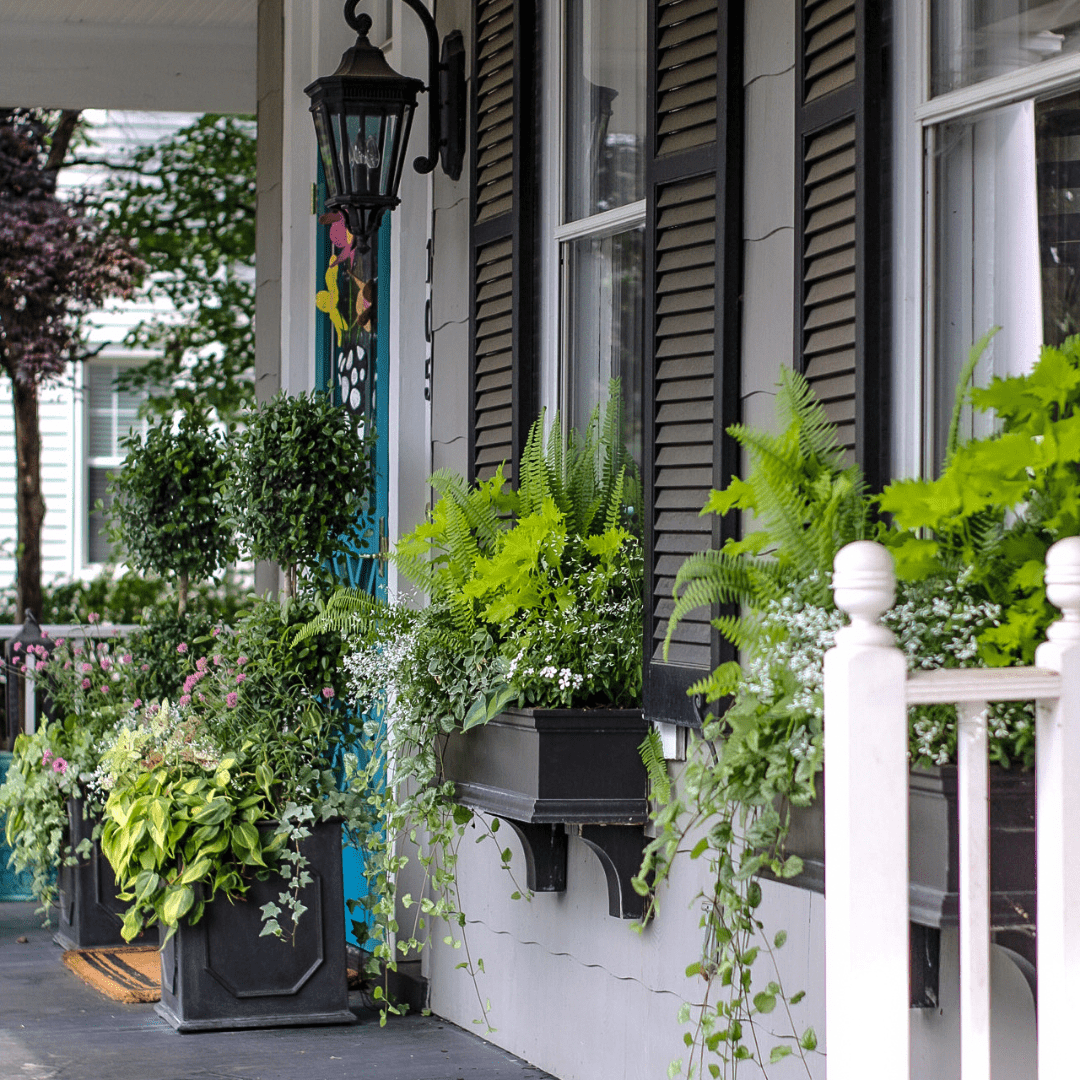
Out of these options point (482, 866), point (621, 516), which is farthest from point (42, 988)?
point (621, 516)

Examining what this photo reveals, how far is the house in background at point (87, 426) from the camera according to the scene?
11219mm

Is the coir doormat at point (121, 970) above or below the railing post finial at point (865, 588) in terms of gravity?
below

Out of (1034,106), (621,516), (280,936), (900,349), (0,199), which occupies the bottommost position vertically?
(280,936)

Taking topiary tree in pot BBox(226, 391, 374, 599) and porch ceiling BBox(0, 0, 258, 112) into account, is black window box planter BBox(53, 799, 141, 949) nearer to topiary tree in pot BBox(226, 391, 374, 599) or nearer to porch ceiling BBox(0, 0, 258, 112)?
topiary tree in pot BBox(226, 391, 374, 599)

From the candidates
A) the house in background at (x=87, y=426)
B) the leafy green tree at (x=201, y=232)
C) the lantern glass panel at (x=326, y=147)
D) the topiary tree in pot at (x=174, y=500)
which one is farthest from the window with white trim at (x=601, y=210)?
the house in background at (x=87, y=426)

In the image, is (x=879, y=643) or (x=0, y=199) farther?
(x=0, y=199)

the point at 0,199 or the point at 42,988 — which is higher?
the point at 0,199

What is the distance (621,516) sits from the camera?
3.38 meters

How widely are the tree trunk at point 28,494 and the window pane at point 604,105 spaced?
7792 mm

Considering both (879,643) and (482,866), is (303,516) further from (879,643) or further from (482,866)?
(879,643)

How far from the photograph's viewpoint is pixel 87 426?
468 inches

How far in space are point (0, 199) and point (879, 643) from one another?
32.5 feet

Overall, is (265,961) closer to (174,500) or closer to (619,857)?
(619,857)

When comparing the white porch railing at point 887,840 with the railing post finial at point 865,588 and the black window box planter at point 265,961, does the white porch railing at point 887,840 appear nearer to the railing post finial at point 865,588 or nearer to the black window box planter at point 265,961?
the railing post finial at point 865,588
